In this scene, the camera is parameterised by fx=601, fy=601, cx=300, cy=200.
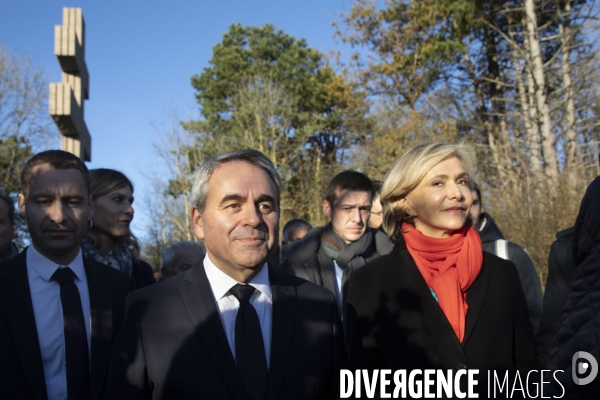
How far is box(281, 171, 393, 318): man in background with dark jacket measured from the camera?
496 cm

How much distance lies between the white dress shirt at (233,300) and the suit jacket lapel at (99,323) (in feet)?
3.18

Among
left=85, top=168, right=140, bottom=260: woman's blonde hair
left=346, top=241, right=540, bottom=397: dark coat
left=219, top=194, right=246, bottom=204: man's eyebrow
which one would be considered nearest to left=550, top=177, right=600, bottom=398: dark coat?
left=346, top=241, right=540, bottom=397: dark coat

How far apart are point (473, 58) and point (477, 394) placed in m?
24.8

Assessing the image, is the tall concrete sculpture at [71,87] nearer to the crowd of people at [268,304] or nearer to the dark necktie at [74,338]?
the crowd of people at [268,304]

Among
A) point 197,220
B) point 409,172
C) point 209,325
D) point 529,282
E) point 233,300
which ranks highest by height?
point 409,172

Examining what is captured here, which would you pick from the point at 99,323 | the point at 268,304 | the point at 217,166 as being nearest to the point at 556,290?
the point at 268,304

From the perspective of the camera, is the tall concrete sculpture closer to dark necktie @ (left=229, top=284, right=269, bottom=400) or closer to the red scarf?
the red scarf

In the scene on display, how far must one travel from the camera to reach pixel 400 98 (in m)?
28.4

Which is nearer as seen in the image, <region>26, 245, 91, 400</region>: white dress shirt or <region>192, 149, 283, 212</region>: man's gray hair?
<region>192, 149, 283, 212</region>: man's gray hair

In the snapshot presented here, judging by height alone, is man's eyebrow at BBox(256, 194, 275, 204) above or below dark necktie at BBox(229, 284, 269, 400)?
above

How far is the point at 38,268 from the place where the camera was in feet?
10.9

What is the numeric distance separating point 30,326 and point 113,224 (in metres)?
1.62

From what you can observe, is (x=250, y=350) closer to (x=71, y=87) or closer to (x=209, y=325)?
(x=209, y=325)

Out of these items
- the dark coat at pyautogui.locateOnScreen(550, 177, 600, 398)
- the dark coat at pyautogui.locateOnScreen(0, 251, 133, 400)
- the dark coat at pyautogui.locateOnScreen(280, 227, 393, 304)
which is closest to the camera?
the dark coat at pyautogui.locateOnScreen(550, 177, 600, 398)
